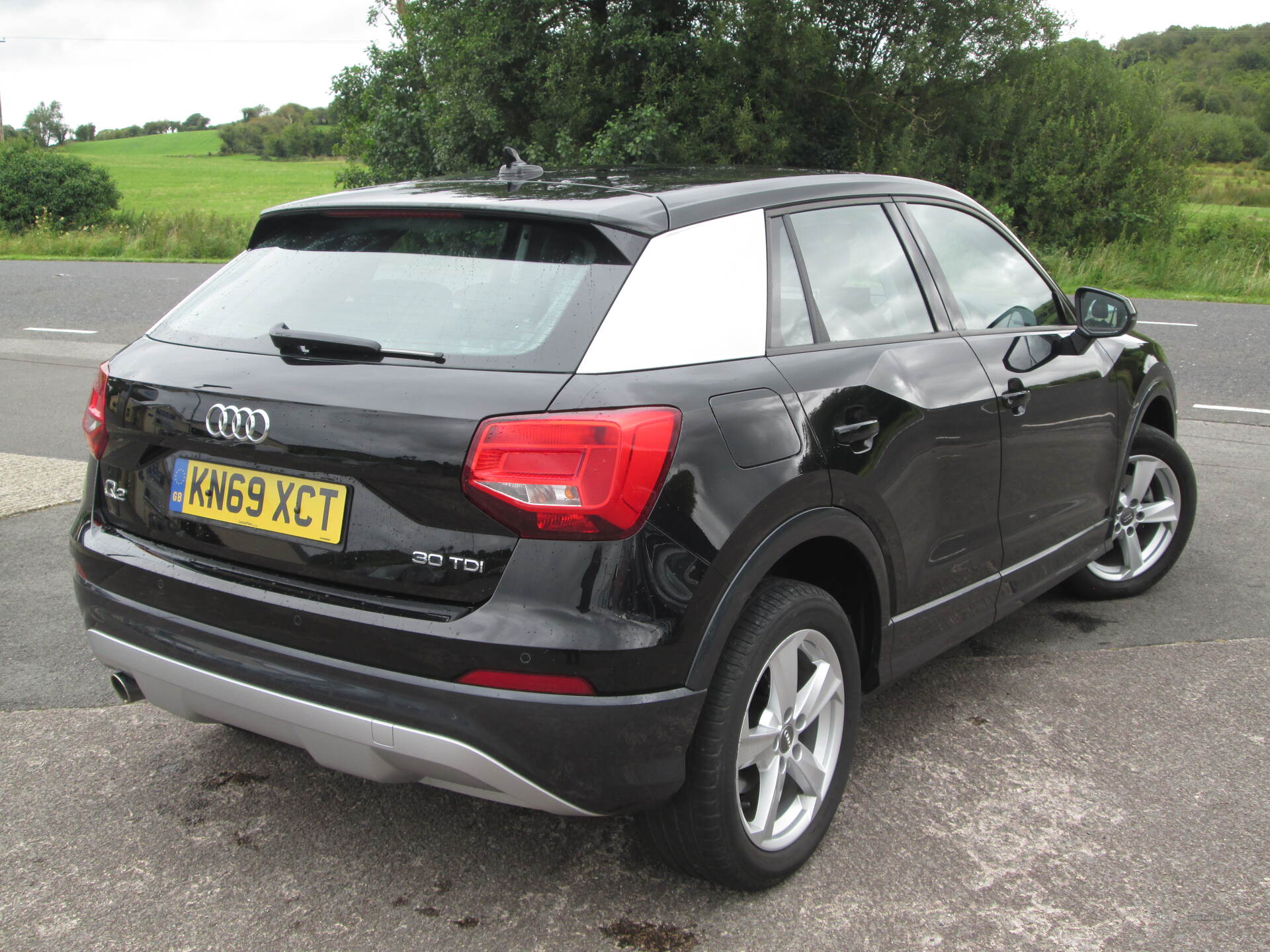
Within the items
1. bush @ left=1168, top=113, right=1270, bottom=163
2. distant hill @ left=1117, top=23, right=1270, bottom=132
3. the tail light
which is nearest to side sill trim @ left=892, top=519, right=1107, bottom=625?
the tail light

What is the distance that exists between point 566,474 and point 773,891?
117cm

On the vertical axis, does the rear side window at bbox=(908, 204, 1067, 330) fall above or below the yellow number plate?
above

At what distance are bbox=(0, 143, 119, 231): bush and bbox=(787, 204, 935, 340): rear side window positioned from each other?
3029 centimetres

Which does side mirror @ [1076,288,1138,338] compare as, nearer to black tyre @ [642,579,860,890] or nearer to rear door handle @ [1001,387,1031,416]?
rear door handle @ [1001,387,1031,416]

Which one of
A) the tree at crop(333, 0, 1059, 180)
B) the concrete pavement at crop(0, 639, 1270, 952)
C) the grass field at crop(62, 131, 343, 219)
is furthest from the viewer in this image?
the grass field at crop(62, 131, 343, 219)

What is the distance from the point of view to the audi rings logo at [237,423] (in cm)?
237

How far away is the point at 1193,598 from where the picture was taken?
4.64 m

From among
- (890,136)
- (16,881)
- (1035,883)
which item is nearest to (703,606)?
(1035,883)

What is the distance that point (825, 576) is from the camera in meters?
2.89

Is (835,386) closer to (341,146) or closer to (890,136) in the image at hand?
(890,136)

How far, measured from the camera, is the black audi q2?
85.4 inches

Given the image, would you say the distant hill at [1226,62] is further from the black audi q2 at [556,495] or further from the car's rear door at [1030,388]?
the black audi q2 at [556,495]

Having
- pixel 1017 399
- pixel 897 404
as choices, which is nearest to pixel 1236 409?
pixel 1017 399

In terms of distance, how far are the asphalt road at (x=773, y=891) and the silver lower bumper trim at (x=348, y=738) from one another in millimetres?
405
